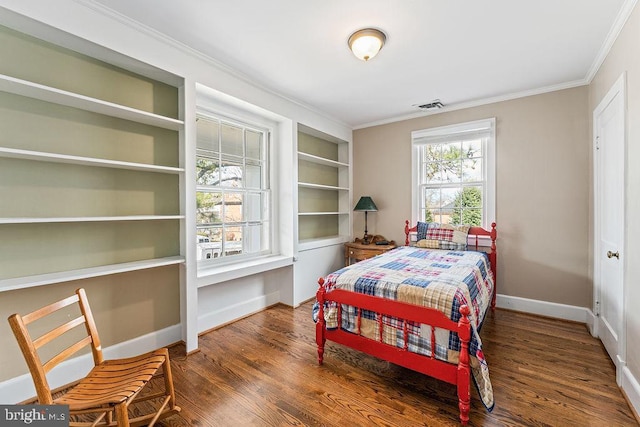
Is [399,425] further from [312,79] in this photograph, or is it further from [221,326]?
[312,79]

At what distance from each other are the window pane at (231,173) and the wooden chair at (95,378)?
1.74m

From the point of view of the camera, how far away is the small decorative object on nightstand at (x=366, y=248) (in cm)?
399

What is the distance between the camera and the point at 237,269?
292 centimetres

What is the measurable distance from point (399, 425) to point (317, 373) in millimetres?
714

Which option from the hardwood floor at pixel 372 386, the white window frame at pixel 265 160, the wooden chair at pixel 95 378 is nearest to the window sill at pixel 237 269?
the white window frame at pixel 265 160

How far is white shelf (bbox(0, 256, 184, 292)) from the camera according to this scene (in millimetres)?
1700

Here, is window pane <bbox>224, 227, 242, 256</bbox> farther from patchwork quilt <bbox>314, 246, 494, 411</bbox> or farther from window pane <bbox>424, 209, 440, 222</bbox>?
window pane <bbox>424, 209, 440, 222</bbox>

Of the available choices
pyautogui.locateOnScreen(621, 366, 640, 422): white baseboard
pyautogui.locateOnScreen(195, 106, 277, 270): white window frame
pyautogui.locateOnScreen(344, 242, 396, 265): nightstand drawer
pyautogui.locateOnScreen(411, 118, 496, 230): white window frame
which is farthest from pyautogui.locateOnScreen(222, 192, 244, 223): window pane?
pyautogui.locateOnScreen(621, 366, 640, 422): white baseboard

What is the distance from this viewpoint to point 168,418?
172 cm

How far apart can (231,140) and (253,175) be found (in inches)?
19.1

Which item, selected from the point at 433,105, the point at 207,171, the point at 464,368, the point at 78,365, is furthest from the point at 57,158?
the point at 433,105

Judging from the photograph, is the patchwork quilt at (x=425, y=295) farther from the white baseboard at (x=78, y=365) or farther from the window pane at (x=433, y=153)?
the window pane at (x=433, y=153)

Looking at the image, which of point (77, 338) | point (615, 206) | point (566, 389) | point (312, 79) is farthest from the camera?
point (312, 79)

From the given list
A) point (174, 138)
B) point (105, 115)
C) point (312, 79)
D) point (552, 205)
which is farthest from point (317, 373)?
point (552, 205)
